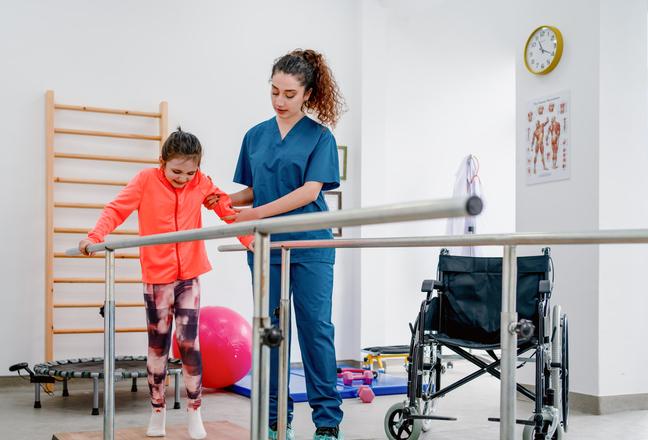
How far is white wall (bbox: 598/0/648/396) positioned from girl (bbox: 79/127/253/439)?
2.29 metres

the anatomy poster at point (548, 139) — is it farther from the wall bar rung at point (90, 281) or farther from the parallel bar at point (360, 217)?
the parallel bar at point (360, 217)

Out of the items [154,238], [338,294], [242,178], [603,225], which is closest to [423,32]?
[338,294]

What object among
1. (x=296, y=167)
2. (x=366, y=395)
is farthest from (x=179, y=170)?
(x=366, y=395)

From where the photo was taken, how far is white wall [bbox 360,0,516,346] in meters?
5.99

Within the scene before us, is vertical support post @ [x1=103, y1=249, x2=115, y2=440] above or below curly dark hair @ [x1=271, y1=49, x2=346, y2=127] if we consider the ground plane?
below

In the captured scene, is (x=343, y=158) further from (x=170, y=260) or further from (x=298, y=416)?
(x=170, y=260)

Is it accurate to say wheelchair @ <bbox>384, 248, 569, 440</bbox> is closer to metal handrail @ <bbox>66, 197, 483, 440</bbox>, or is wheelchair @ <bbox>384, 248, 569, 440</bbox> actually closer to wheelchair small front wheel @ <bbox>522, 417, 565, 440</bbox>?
wheelchair small front wheel @ <bbox>522, 417, 565, 440</bbox>

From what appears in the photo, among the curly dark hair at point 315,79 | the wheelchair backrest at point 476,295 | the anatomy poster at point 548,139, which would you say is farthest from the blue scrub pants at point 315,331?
the anatomy poster at point 548,139

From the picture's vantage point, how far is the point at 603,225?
13.8ft

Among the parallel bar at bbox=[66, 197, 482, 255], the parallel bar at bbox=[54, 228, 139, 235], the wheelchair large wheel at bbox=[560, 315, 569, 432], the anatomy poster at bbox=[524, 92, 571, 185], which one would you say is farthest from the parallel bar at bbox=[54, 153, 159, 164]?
the parallel bar at bbox=[66, 197, 482, 255]

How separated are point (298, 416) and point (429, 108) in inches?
141

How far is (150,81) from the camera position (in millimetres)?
5164

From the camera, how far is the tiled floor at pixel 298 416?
3.57 metres

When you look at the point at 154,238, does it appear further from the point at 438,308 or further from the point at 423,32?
the point at 423,32
